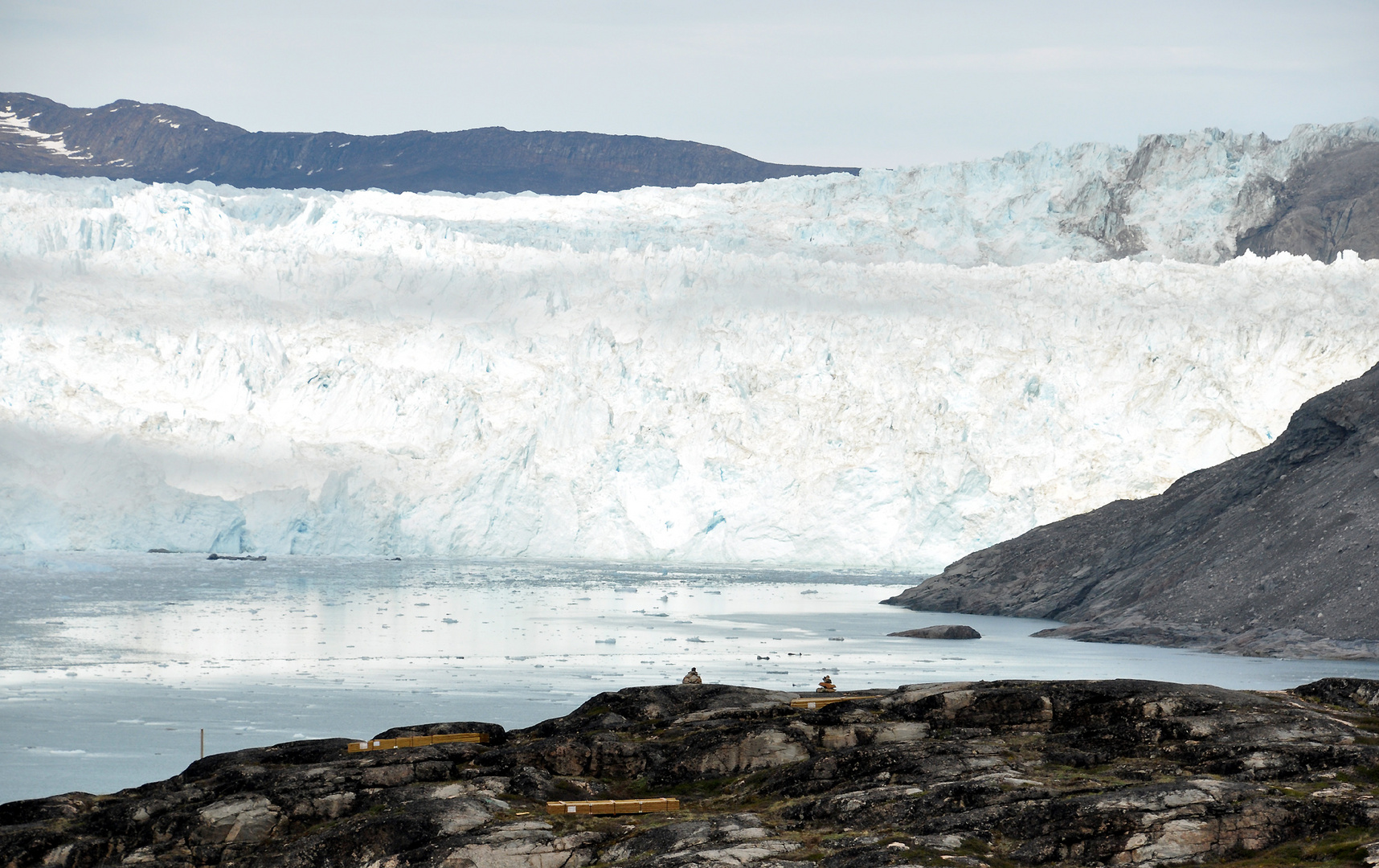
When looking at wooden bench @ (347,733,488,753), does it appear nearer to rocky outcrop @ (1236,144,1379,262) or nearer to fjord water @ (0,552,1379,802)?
fjord water @ (0,552,1379,802)

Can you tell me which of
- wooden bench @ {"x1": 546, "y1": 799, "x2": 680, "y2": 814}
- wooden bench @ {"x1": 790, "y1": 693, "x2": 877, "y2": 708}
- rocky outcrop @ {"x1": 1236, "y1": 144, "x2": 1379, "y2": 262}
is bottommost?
wooden bench @ {"x1": 546, "y1": 799, "x2": 680, "y2": 814}

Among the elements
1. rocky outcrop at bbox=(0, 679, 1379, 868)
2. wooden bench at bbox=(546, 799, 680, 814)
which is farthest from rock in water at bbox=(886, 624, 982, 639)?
wooden bench at bbox=(546, 799, 680, 814)

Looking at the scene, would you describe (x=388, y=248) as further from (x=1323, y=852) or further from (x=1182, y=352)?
(x=1323, y=852)

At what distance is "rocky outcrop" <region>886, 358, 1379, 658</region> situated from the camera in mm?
32906

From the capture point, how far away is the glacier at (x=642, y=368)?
65.1 meters

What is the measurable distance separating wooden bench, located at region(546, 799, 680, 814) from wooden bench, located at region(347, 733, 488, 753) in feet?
7.05

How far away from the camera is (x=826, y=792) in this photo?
10398 millimetres

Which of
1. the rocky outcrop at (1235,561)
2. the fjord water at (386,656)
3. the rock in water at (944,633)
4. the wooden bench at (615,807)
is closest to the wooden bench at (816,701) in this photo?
the wooden bench at (615,807)

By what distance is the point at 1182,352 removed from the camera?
68375 millimetres

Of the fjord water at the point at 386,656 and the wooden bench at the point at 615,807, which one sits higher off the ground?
the wooden bench at the point at 615,807

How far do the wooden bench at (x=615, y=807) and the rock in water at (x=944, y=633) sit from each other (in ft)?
91.3

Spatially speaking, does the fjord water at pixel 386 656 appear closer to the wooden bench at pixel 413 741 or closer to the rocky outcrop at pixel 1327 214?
the wooden bench at pixel 413 741

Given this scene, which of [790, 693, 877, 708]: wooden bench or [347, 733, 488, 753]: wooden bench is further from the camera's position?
[790, 693, 877, 708]: wooden bench

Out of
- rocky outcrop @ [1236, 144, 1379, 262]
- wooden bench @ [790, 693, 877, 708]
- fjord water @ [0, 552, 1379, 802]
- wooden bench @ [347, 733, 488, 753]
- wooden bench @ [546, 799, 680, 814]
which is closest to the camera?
wooden bench @ [546, 799, 680, 814]
